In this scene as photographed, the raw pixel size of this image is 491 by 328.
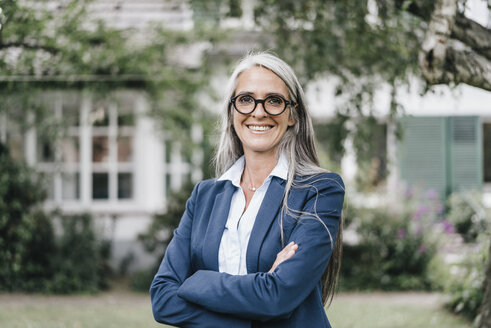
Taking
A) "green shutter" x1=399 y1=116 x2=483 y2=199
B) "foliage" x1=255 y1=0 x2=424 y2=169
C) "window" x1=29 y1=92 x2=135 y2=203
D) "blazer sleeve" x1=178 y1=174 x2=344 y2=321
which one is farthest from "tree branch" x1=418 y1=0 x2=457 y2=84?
"green shutter" x1=399 y1=116 x2=483 y2=199

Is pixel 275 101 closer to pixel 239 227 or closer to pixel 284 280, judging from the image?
pixel 239 227

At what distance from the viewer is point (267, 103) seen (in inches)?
93.1

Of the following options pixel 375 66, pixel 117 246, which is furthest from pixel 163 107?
pixel 375 66

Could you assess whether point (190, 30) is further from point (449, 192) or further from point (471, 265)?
point (449, 192)

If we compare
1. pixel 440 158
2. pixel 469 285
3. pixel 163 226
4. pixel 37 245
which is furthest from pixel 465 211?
pixel 37 245

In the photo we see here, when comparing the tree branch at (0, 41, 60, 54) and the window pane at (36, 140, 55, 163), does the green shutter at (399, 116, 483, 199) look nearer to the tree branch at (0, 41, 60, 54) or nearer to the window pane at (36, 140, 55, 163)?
the window pane at (36, 140, 55, 163)

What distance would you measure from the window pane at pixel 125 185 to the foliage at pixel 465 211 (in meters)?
5.99

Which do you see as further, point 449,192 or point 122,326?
point 449,192

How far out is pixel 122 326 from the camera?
21.5 feet

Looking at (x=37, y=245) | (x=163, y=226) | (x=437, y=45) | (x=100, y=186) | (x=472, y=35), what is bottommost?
(x=37, y=245)

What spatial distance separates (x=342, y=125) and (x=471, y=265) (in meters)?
3.33

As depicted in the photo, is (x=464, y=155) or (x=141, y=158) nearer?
(x=141, y=158)

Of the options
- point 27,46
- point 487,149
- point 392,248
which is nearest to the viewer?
point 27,46

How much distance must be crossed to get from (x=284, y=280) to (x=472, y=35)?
6.94 feet
